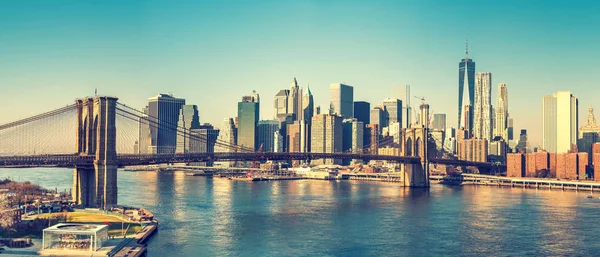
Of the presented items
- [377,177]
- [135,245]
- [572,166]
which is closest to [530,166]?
[572,166]

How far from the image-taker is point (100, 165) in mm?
57406

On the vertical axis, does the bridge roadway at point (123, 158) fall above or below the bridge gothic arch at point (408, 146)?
below

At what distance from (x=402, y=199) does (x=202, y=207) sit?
28433 millimetres

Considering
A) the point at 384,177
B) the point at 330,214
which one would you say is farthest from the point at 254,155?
the point at 384,177

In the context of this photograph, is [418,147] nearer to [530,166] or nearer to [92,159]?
[530,166]

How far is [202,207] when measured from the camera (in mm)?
68188

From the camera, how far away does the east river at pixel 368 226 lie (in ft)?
145

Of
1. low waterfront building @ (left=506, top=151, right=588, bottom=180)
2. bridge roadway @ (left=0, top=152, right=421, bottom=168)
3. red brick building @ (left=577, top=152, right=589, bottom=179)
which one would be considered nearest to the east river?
bridge roadway @ (left=0, top=152, right=421, bottom=168)

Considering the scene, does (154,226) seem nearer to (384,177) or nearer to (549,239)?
(549,239)

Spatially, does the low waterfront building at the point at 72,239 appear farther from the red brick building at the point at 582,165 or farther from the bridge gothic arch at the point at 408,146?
the red brick building at the point at 582,165

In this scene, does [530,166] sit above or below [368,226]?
above

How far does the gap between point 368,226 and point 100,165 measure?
24.7 meters

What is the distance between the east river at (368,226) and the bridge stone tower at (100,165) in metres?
5.57

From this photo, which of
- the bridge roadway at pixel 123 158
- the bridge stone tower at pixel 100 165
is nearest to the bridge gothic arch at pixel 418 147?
the bridge roadway at pixel 123 158
